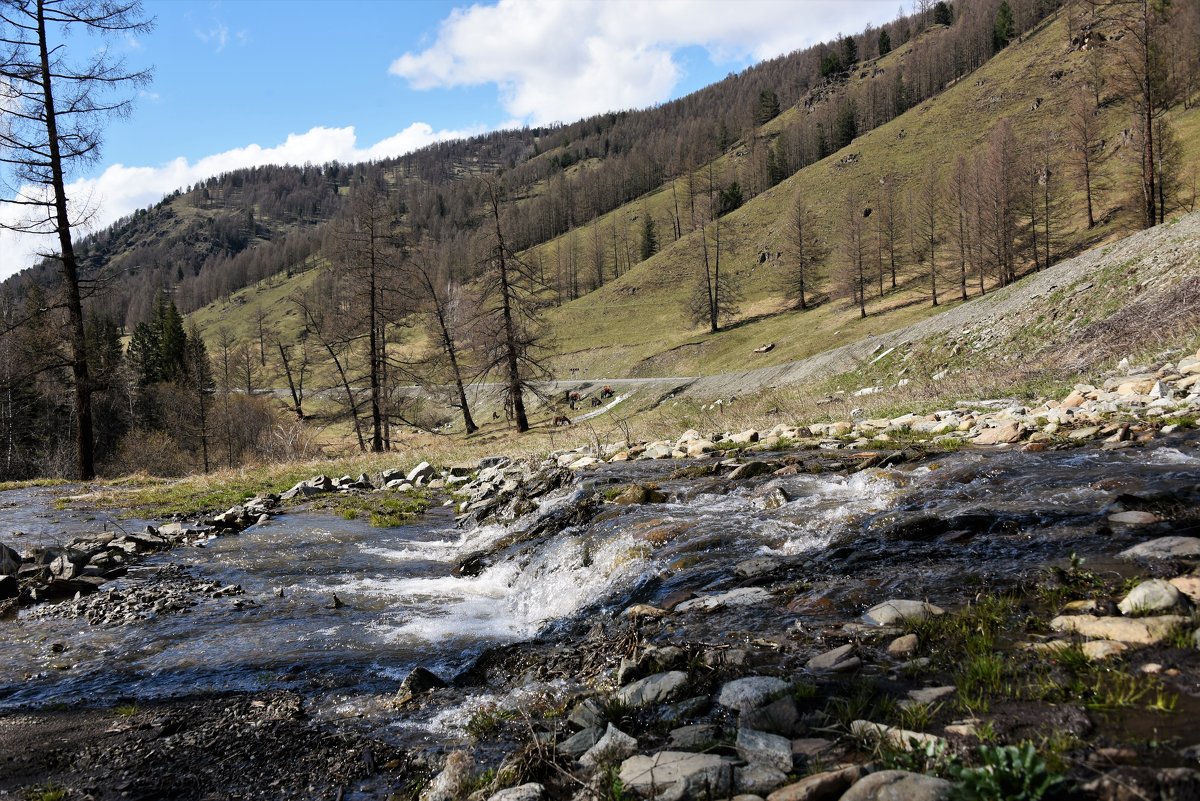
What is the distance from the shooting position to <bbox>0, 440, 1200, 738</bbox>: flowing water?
5730 mm

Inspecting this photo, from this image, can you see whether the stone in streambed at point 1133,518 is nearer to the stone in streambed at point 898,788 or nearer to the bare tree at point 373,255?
the stone in streambed at point 898,788

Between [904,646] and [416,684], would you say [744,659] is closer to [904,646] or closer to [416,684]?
[904,646]

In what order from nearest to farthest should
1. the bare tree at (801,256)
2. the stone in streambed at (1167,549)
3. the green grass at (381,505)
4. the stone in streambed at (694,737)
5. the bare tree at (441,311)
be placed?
the stone in streambed at (694,737) → the stone in streambed at (1167,549) → the green grass at (381,505) → the bare tree at (441,311) → the bare tree at (801,256)

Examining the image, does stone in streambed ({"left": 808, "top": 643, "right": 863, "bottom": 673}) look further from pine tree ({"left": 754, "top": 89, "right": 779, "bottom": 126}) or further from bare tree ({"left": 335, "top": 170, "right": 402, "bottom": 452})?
pine tree ({"left": 754, "top": 89, "right": 779, "bottom": 126})

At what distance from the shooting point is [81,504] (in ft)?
46.7

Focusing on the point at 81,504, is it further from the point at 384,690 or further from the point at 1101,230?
the point at 1101,230

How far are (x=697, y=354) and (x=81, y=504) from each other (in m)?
57.3

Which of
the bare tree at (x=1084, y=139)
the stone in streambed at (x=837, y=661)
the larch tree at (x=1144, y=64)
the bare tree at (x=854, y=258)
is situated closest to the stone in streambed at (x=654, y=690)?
the stone in streambed at (x=837, y=661)

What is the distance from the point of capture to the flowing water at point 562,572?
573cm

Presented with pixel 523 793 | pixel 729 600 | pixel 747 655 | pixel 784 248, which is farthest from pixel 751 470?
pixel 784 248

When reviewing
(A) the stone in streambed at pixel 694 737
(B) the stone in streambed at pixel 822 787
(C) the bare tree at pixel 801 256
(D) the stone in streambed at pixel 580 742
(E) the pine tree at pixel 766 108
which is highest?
(E) the pine tree at pixel 766 108

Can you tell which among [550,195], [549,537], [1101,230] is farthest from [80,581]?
[550,195]

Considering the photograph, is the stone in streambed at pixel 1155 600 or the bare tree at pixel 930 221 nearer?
the stone in streambed at pixel 1155 600

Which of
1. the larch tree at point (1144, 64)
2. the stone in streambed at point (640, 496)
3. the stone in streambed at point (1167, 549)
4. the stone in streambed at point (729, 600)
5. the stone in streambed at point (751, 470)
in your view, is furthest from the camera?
the larch tree at point (1144, 64)
